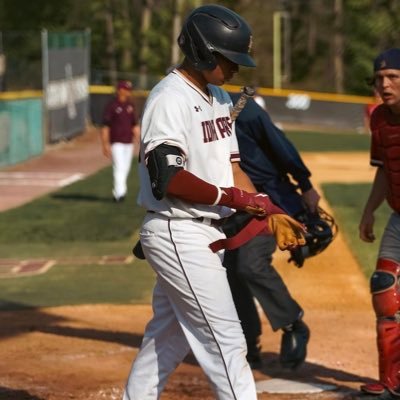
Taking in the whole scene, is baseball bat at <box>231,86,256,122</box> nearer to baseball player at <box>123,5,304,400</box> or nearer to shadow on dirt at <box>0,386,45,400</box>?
baseball player at <box>123,5,304,400</box>

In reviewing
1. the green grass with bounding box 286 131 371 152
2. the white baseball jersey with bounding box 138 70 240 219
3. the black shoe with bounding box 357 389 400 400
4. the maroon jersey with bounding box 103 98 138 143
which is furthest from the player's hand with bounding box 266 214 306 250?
the green grass with bounding box 286 131 371 152

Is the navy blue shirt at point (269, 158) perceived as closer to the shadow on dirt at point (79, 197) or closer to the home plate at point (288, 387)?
the home plate at point (288, 387)

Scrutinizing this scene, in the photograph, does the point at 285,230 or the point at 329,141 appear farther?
the point at 329,141

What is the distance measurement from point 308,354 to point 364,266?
406 centimetres

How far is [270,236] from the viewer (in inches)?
306

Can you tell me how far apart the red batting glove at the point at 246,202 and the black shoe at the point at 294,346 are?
8.63 feet

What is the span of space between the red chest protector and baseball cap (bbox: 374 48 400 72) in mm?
295

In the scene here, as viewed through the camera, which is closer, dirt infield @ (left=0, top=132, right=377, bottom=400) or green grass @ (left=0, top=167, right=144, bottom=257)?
dirt infield @ (left=0, top=132, right=377, bottom=400)

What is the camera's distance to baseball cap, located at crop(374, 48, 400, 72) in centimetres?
675

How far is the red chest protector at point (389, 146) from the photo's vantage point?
6844 millimetres

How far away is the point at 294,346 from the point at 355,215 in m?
9.01

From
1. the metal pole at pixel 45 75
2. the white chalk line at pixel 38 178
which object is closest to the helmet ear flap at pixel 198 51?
the white chalk line at pixel 38 178

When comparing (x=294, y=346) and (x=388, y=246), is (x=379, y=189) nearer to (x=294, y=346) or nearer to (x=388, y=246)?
(x=388, y=246)

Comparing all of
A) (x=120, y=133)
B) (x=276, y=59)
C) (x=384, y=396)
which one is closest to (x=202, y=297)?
(x=384, y=396)
